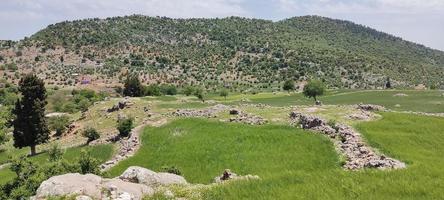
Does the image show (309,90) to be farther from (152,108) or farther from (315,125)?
(315,125)

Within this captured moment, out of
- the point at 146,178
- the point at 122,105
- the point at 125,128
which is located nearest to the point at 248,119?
the point at 125,128

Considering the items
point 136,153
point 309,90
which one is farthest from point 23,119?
point 309,90

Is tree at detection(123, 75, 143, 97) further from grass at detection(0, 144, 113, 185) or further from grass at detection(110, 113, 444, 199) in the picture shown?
grass at detection(110, 113, 444, 199)

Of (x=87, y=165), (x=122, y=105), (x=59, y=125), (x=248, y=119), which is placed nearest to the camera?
(x=87, y=165)

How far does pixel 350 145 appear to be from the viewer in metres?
39.2

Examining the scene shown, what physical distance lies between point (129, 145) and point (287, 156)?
68.1 feet

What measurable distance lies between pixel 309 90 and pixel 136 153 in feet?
165

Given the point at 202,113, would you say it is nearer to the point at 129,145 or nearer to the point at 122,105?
the point at 129,145

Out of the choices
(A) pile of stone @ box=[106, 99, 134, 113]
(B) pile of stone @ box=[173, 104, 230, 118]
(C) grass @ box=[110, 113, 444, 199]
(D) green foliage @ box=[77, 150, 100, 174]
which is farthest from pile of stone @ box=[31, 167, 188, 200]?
(A) pile of stone @ box=[106, 99, 134, 113]

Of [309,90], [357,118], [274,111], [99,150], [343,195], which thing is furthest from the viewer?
[309,90]

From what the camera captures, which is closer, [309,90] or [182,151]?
[182,151]

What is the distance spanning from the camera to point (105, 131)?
7281cm

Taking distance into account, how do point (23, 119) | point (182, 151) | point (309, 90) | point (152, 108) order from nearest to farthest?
point (182, 151)
point (23, 119)
point (152, 108)
point (309, 90)

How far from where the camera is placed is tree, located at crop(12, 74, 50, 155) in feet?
233
